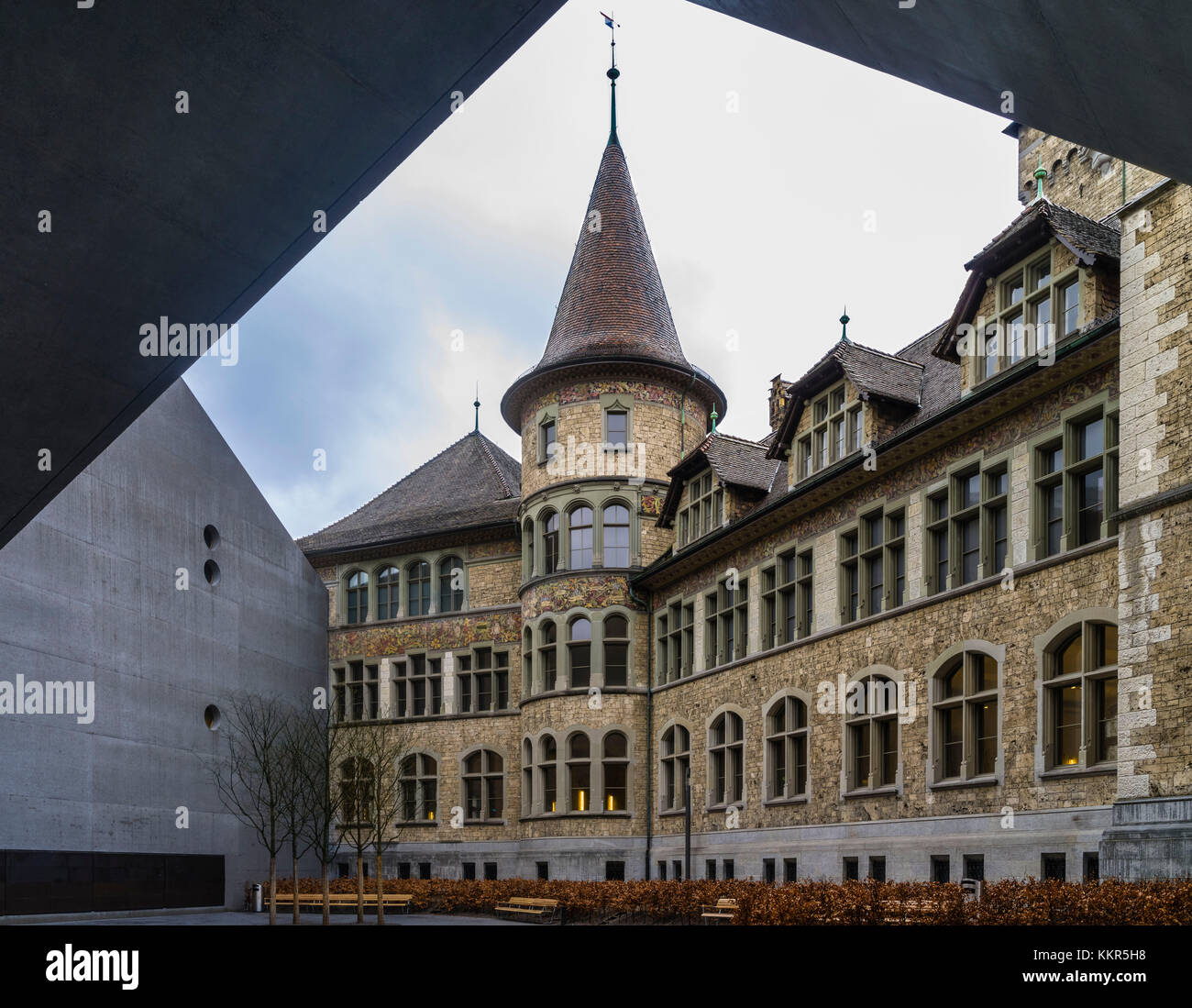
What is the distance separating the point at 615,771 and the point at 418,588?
1064cm

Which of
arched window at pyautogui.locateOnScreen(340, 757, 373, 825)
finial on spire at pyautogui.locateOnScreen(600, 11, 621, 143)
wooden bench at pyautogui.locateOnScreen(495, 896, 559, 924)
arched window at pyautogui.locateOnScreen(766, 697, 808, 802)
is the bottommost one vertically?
wooden bench at pyautogui.locateOnScreen(495, 896, 559, 924)

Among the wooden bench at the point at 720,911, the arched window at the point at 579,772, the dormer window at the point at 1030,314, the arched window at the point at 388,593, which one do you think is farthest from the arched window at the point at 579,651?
the dormer window at the point at 1030,314

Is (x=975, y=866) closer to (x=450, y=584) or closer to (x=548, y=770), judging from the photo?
(x=548, y=770)

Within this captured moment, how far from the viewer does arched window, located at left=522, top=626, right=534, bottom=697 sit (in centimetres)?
3794

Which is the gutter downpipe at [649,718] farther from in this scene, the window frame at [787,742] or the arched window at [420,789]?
the arched window at [420,789]

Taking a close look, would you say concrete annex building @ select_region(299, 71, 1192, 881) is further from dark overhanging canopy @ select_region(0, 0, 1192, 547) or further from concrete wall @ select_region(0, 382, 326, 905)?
Answer: dark overhanging canopy @ select_region(0, 0, 1192, 547)

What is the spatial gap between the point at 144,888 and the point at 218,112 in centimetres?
2532

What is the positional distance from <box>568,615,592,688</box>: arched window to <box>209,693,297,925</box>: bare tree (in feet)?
25.9

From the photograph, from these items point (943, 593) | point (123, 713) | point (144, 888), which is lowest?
point (144, 888)

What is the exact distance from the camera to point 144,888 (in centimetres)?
2812

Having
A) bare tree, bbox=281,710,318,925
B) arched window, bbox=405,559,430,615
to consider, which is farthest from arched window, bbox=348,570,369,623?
bare tree, bbox=281,710,318,925

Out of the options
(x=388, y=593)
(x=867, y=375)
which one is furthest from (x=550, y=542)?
(x=867, y=375)
